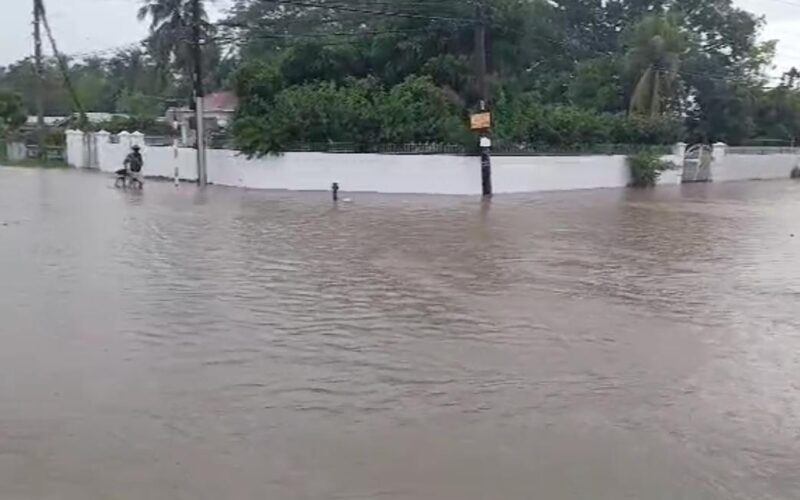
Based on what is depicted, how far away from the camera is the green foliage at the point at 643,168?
36.4 m

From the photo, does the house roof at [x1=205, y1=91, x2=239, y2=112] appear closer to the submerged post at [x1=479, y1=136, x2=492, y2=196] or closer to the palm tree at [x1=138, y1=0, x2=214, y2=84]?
the palm tree at [x1=138, y1=0, x2=214, y2=84]

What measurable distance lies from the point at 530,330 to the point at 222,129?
28.2m

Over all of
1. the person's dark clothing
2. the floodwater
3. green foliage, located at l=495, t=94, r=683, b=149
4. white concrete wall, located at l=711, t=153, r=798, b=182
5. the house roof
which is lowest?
the floodwater

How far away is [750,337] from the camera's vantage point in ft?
31.4

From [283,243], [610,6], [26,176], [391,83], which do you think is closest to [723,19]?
[610,6]

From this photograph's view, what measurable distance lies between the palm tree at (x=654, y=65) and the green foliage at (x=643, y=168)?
5577 millimetres

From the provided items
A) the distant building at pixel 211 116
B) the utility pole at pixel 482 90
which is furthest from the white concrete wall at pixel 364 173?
the distant building at pixel 211 116

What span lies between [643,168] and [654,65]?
8751 mm

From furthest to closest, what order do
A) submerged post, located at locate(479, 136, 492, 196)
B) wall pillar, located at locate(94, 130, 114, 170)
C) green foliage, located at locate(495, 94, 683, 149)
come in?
wall pillar, located at locate(94, 130, 114, 170) → green foliage, located at locate(495, 94, 683, 149) → submerged post, located at locate(479, 136, 492, 196)

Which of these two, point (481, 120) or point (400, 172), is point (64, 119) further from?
point (481, 120)

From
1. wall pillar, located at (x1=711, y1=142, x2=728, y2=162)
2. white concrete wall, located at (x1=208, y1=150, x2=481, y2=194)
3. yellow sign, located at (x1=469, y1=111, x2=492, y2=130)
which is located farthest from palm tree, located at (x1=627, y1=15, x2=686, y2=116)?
yellow sign, located at (x1=469, y1=111, x2=492, y2=130)

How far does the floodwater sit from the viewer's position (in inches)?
225

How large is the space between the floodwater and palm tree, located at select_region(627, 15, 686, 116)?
2625 cm

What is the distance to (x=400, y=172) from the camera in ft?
99.5
